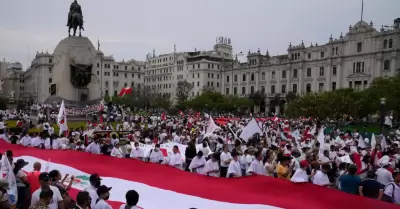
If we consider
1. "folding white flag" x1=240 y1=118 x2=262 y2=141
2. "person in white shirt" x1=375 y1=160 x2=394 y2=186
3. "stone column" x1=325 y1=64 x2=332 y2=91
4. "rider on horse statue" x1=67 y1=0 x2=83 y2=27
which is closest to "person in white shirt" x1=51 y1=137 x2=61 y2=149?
"folding white flag" x1=240 y1=118 x2=262 y2=141

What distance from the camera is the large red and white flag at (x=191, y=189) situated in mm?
8164

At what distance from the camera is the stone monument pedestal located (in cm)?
3881

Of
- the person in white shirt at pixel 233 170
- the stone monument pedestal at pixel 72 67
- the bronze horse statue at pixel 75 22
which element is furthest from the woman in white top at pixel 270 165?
the bronze horse statue at pixel 75 22

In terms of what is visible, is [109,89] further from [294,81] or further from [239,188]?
[239,188]

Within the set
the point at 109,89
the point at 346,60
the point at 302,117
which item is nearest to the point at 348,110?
the point at 302,117

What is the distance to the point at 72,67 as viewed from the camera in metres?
39.1

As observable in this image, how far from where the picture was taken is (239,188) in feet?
31.7

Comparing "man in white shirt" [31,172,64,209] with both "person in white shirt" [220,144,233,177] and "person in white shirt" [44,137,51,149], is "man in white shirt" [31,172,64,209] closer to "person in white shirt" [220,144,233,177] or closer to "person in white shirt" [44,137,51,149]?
"person in white shirt" [220,144,233,177]

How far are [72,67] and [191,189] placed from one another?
32519 mm

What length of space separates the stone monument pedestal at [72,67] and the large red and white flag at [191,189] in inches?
1075

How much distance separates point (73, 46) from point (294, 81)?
5999 cm

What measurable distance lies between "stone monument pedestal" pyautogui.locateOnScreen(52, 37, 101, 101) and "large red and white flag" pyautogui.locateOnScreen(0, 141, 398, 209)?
89.6 feet

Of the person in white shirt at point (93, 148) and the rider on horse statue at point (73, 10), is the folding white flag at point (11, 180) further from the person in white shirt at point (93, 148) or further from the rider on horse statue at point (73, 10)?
the rider on horse statue at point (73, 10)

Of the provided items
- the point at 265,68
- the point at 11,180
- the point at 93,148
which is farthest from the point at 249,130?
the point at 265,68
